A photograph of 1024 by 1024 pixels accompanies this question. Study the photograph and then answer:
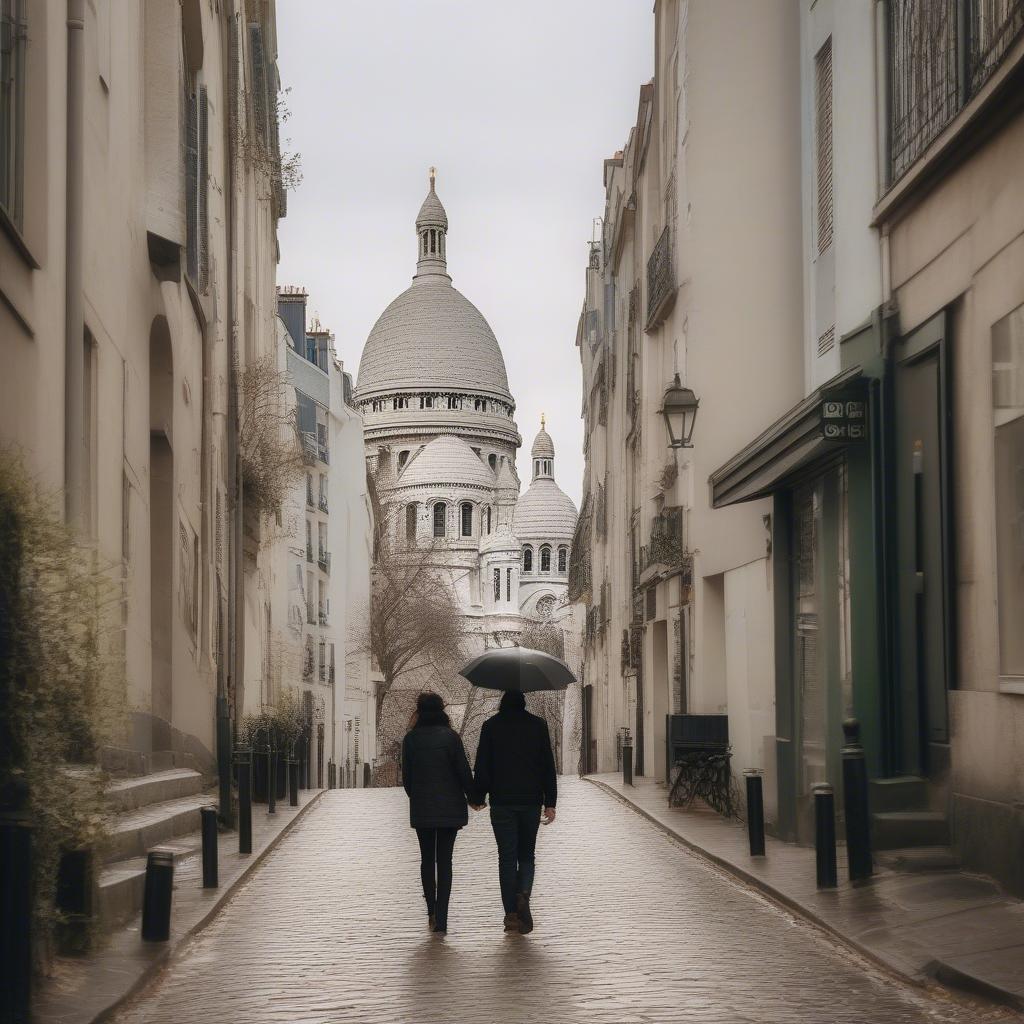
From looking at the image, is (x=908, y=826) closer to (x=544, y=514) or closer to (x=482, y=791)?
(x=482, y=791)

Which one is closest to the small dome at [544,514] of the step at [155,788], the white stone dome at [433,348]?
the white stone dome at [433,348]

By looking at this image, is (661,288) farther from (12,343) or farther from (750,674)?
(12,343)

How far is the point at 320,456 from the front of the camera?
155ft

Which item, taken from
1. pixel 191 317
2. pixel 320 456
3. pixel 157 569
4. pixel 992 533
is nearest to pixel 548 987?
pixel 992 533

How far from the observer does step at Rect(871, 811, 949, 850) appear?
11.6 m

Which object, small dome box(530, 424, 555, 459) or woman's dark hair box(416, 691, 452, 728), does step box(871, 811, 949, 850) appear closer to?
woman's dark hair box(416, 691, 452, 728)

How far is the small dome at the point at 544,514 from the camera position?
148125 millimetres

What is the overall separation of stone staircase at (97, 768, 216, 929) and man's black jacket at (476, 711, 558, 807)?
6.24ft

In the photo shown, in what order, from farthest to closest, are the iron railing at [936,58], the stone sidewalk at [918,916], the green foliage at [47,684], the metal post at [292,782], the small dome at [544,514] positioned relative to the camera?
1. the small dome at [544,514]
2. the metal post at [292,782]
3. the iron railing at [936,58]
4. the stone sidewalk at [918,916]
5. the green foliage at [47,684]

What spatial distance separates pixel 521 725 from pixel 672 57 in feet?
54.2

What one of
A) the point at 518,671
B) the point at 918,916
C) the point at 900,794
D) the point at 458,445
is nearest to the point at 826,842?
the point at 900,794

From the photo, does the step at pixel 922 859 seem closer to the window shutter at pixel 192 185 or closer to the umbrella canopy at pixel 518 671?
the umbrella canopy at pixel 518 671

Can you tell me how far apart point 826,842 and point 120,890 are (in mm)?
4264

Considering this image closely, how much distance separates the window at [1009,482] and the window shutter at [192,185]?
976 centimetres
